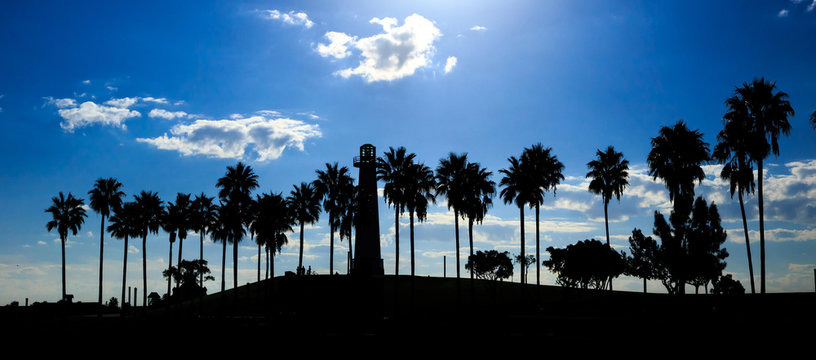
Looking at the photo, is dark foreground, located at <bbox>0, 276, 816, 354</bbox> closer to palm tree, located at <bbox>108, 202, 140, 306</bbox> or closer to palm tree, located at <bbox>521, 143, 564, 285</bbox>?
palm tree, located at <bbox>521, 143, 564, 285</bbox>

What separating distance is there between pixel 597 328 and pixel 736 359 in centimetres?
947

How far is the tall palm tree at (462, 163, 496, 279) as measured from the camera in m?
61.6

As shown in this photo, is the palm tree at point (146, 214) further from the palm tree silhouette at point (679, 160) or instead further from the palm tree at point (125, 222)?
the palm tree silhouette at point (679, 160)

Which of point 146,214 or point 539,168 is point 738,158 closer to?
point 539,168

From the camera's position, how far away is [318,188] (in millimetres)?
75000

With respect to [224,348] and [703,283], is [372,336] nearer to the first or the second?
[224,348]

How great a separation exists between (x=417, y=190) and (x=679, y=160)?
1035 inches

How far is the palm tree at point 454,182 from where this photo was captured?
61.8 m

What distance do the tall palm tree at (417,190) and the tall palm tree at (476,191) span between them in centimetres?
389

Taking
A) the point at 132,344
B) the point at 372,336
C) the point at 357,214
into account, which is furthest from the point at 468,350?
the point at 357,214

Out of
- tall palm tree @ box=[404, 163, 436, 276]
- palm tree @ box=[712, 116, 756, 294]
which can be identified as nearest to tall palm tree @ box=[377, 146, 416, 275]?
tall palm tree @ box=[404, 163, 436, 276]

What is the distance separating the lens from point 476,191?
61.7 meters

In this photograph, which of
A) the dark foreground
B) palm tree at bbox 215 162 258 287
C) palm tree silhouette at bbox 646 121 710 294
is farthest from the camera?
palm tree at bbox 215 162 258 287

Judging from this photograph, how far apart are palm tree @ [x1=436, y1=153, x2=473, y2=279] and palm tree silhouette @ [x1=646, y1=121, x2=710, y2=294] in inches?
743
